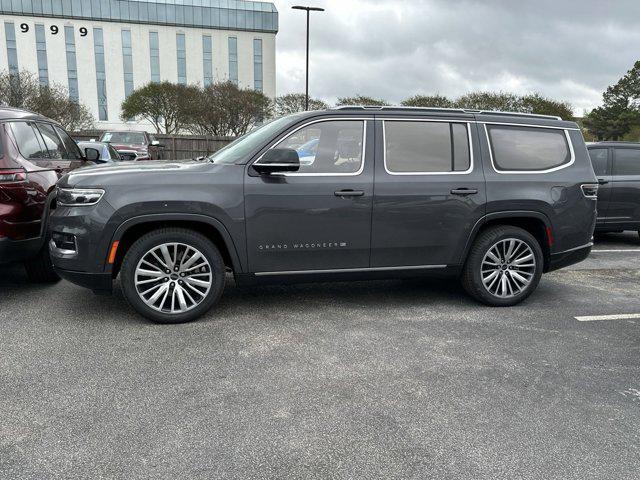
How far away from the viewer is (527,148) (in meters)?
5.29

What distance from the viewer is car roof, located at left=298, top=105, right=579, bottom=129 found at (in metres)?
4.84

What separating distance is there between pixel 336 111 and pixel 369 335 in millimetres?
2027

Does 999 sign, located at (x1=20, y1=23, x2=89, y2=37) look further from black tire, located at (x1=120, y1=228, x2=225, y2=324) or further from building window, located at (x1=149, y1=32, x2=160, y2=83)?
black tire, located at (x1=120, y1=228, x2=225, y2=324)

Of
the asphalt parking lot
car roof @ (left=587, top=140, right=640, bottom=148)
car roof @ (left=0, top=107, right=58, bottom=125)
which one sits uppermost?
car roof @ (left=0, top=107, right=58, bottom=125)

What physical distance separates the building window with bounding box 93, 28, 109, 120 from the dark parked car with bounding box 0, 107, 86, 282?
69.3 m

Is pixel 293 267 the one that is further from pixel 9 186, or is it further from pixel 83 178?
pixel 9 186

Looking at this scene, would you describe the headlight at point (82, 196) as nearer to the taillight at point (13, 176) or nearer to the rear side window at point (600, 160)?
the taillight at point (13, 176)

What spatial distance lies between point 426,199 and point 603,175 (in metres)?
5.20

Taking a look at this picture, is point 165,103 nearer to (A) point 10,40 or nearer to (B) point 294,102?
(B) point 294,102

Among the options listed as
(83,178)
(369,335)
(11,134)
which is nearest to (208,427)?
(369,335)

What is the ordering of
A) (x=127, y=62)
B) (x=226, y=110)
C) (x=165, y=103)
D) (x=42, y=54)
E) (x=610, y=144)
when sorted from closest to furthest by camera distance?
(x=610, y=144) < (x=226, y=110) < (x=165, y=103) < (x=42, y=54) < (x=127, y=62)

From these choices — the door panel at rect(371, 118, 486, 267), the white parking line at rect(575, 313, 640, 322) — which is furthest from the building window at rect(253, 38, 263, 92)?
the white parking line at rect(575, 313, 640, 322)

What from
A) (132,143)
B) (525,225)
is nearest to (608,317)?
(525,225)

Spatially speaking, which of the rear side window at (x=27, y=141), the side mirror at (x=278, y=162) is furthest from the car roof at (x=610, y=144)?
the rear side window at (x=27, y=141)
